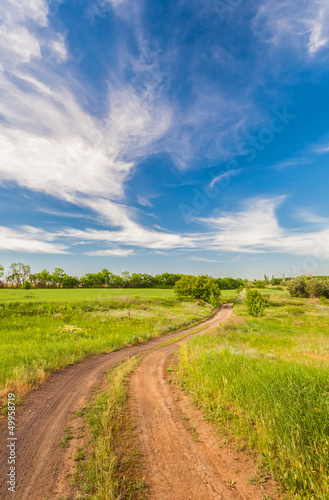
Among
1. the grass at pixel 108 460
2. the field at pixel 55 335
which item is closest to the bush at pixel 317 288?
the field at pixel 55 335

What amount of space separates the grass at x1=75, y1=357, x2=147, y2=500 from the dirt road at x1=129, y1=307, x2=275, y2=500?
30 centimetres

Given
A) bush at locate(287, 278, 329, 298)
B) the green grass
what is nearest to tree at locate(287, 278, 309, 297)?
bush at locate(287, 278, 329, 298)

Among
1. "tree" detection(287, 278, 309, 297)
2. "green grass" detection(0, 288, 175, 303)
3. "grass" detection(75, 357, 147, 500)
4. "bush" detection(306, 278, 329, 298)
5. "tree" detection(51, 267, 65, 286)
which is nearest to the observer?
"grass" detection(75, 357, 147, 500)

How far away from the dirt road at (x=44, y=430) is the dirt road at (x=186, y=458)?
81.8 inches

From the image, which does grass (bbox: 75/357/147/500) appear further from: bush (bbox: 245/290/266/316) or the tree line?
the tree line

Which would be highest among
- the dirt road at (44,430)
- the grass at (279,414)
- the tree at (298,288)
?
the grass at (279,414)

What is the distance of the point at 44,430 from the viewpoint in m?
5.89

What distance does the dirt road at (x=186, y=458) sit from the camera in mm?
3934

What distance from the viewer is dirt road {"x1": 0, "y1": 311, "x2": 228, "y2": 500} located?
13.5 feet

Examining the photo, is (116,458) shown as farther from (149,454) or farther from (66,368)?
(66,368)

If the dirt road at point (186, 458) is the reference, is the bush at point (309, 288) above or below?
below

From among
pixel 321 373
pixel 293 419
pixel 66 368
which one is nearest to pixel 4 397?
pixel 66 368

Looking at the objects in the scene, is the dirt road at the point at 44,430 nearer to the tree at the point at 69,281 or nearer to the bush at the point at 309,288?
the bush at the point at 309,288

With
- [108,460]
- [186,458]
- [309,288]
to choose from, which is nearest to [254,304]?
[186,458]
